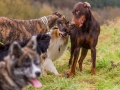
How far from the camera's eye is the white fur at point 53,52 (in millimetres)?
8422

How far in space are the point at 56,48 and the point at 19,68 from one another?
4.31 m

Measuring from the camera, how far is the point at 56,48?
28.8 ft

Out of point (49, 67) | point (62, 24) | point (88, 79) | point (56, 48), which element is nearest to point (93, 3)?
point (56, 48)

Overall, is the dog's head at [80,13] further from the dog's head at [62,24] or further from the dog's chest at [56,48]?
the dog's chest at [56,48]

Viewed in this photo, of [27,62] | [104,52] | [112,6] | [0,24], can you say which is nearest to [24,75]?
[27,62]

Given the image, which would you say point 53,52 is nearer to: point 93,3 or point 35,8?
point 35,8

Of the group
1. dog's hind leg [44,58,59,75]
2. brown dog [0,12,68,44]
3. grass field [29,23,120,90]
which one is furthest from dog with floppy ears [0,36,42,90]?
dog's hind leg [44,58,59,75]

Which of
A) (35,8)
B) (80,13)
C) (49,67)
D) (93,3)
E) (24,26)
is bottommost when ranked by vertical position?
(49,67)

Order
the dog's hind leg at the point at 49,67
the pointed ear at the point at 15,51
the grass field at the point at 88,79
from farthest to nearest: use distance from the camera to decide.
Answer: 1. the dog's hind leg at the point at 49,67
2. the grass field at the point at 88,79
3. the pointed ear at the point at 15,51

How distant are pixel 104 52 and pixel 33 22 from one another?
13.3 ft

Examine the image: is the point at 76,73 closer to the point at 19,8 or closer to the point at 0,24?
the point at 0,24

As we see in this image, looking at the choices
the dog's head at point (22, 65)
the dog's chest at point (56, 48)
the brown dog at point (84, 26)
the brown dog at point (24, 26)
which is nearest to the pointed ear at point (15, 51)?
the dog's head at point (22, 65)

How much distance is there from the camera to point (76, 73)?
8273 mm

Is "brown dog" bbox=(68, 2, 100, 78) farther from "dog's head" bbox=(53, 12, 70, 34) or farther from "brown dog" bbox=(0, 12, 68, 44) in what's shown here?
"brown dog" bbox=(0, 12, 68, 44)
